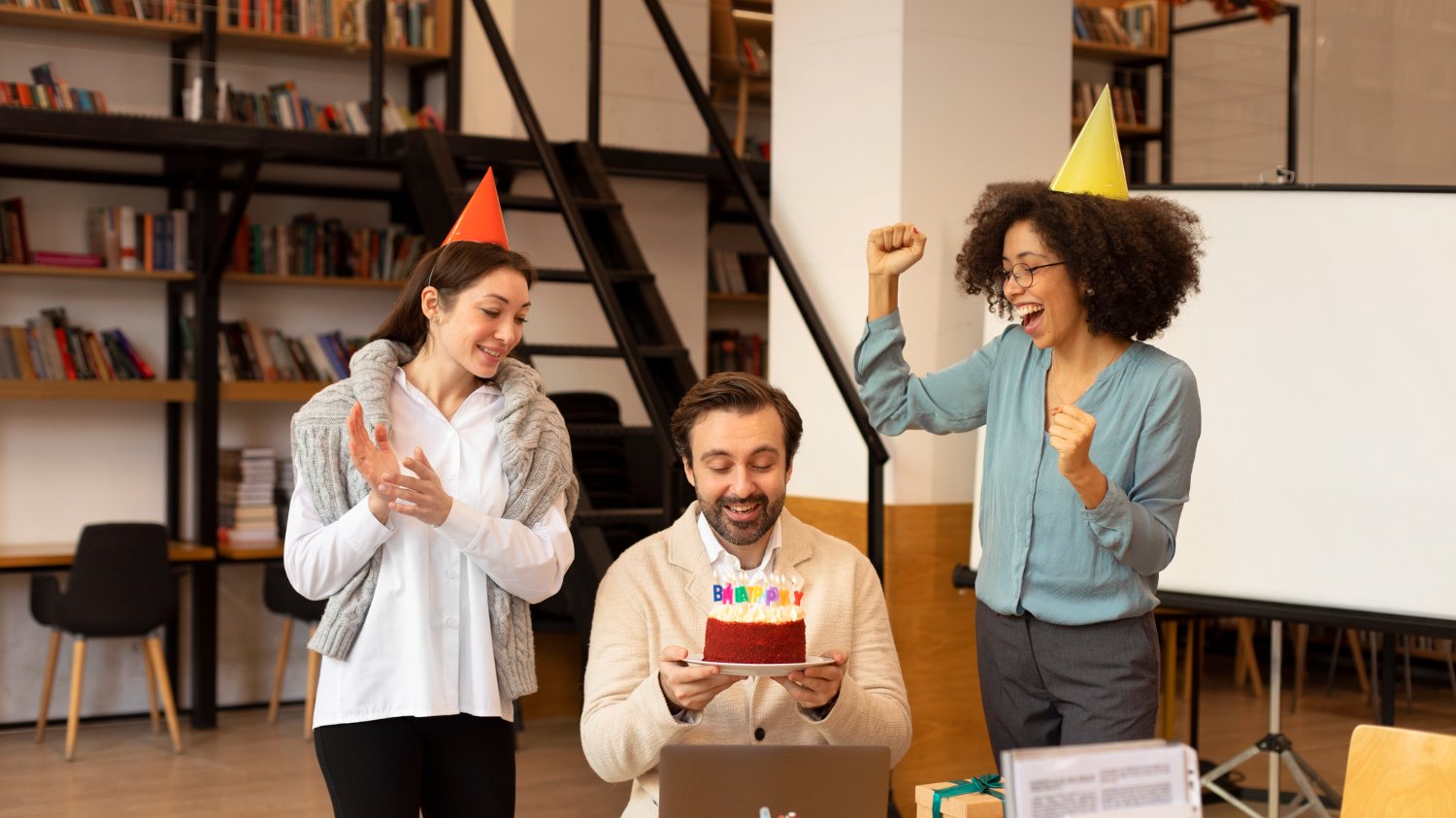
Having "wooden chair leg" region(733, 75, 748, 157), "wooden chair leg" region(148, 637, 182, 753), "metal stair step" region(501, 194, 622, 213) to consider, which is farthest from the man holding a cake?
"wooden chair leg" region(733, 75, 748, 157)

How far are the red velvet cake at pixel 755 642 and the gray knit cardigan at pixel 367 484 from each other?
478mm

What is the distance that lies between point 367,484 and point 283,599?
173 inches

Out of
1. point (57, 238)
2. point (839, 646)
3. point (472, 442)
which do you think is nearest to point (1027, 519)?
point (839, 646)

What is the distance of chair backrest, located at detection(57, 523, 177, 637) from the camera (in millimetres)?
5766

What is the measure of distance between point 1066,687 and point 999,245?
73 cm

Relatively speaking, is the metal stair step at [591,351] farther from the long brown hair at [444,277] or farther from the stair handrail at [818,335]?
the long brown hair at [444,277]

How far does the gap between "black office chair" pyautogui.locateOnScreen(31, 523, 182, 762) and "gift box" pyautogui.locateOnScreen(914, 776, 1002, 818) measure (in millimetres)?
4563

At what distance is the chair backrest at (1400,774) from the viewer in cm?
216

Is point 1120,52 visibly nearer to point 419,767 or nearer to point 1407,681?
point 1407,681

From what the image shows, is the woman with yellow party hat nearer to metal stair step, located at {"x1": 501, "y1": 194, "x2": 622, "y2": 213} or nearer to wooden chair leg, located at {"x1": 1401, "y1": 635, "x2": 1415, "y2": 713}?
metal stair step, located at {"x1": 501, "y1": 194, "x2": 622, "y2": 213}

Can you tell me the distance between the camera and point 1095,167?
2504mm

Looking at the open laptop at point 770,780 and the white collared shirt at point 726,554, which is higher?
the white collared shirt at point 726,554

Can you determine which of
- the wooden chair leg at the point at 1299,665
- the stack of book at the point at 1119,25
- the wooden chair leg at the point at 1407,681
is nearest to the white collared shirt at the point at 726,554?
the wooden chair leg at the point at 1299,665

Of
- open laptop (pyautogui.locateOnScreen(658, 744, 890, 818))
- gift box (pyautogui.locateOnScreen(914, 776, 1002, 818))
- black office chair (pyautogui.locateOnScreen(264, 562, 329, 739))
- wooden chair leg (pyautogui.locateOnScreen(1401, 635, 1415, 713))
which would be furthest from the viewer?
wooden chair leg (pyautogui.locateOnScreen(1401, 635, 1415, 713))
